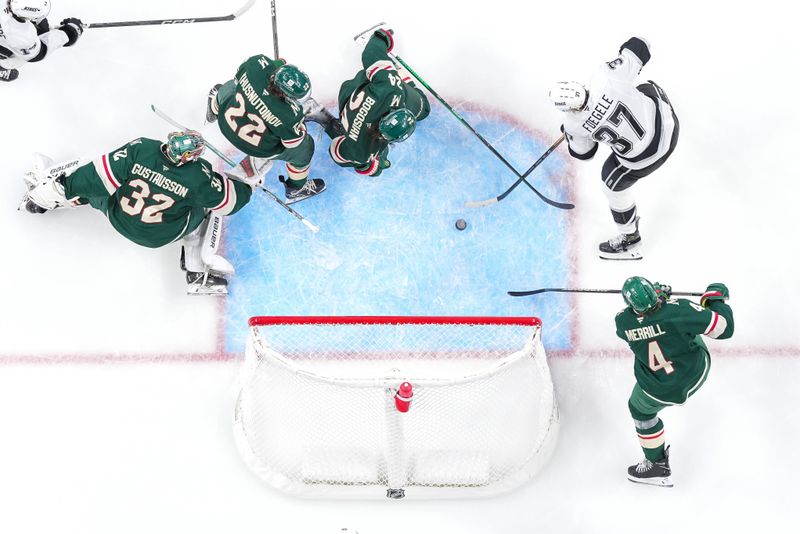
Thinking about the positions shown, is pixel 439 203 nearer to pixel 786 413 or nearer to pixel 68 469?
pixel 786 413

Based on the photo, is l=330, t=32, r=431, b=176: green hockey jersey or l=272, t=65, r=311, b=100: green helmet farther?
l=330, t=32, r=431, b=176: green hockey jersey

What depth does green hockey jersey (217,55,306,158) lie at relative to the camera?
3762mm

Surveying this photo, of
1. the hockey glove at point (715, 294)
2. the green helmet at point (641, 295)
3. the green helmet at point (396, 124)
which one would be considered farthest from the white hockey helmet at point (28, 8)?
the hockey glove at point (715, 294)

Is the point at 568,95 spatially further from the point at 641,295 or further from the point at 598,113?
the point at 641,295

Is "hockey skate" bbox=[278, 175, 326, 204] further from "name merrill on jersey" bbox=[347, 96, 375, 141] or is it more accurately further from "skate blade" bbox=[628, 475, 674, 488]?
"skate blade" bbox=[628, 475, 674, 488]

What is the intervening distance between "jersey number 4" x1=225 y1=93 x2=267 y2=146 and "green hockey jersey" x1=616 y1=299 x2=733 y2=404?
1.94 m

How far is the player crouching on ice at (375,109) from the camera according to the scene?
3.75 metres

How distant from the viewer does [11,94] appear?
4.57 metres

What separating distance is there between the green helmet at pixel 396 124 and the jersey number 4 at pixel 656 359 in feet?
5.00

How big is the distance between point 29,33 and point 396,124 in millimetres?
1979

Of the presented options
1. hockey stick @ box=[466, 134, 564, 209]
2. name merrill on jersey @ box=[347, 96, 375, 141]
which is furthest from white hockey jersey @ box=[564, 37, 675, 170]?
name merrill on jersey @ box=[347, 96, 375, 141]

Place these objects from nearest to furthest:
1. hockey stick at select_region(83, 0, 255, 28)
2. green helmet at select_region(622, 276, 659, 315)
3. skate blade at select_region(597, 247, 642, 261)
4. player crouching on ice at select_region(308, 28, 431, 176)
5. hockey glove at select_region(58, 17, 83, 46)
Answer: green helmet at select_region(622, 276, 659, 315), player crouching on ice at select_region(308, 28, 431, 176), hockey glove at select_region(58, 17, 83, 46), skate blade at select_region(597, 247, 642, 261), hockey stick at select_region(83, 0, 255, 28)

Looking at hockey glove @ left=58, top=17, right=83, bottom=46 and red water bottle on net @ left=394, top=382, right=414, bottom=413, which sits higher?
hockey glove @ left=58, top=17, right=83, bottom=46

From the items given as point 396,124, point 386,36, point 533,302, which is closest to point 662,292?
point 533,302
